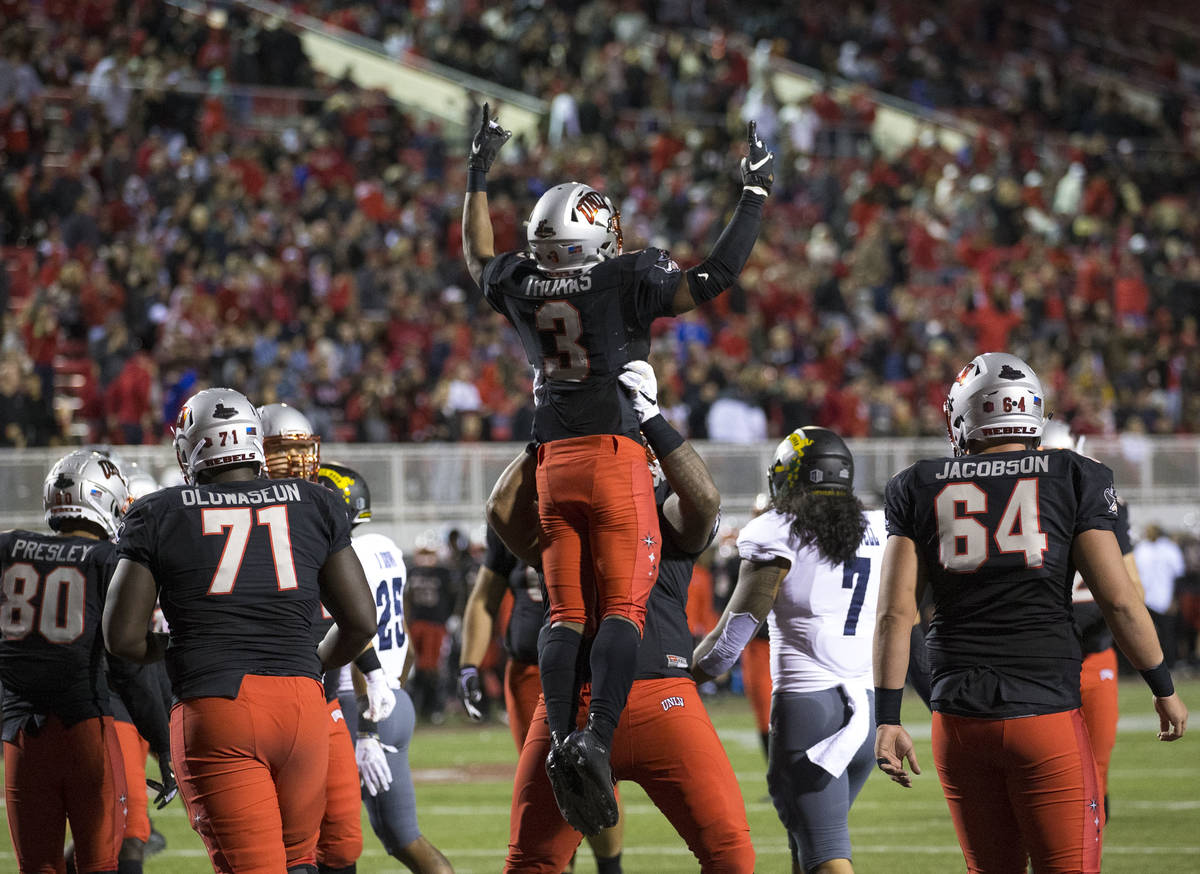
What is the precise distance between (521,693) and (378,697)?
0.88 meters

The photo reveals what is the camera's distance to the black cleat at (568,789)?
4504 mm

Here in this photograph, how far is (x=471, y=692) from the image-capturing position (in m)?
5.93

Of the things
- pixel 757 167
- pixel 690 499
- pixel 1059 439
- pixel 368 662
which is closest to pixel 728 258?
pixel 757 167

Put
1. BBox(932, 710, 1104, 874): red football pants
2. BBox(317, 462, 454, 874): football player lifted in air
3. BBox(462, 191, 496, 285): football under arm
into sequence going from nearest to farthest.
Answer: BBox(932, 710, 1104, 874): red football pants
BBox(462, 191, 496, 285): football under arm
BBox(317, 462, 454, 874): football player lifted in air

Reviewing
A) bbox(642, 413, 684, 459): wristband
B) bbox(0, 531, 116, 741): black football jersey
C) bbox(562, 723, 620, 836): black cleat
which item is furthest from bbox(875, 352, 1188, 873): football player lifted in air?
bbox(0, 531, 116, 741): black football jersey

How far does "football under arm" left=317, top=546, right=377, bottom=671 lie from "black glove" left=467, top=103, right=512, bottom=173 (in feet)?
4.26

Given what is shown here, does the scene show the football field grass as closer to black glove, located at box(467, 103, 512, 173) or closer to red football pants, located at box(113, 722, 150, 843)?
red football pants, located at box(113, 722, 150, 843)

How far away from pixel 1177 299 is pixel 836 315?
16.0 ft

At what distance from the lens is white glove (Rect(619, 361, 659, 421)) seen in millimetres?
4855

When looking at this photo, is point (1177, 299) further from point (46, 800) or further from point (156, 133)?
point (46, 800)

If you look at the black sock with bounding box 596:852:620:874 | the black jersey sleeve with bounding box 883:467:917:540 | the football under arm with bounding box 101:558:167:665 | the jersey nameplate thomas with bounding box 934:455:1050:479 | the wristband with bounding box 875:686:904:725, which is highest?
the jersey nameplate thomas with bounding box 934:455:1050:479

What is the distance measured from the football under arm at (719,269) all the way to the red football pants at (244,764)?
158 cm

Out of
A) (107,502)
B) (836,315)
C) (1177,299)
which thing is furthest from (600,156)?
(107,502)

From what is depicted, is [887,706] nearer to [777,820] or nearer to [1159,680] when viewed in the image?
[1159,680]
